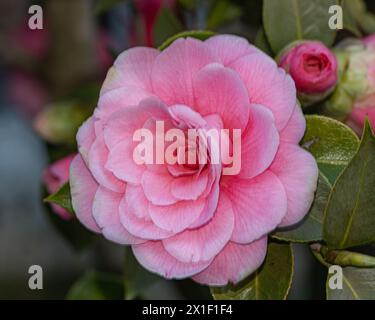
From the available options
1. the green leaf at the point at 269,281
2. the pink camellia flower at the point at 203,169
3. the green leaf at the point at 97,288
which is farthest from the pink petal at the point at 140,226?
the green leaf at the point at 97,288

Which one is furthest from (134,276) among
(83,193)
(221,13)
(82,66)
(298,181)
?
(82,66)

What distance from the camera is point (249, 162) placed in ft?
2.49

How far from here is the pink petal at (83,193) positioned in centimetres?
80

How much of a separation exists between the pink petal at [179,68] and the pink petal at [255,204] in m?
0.09

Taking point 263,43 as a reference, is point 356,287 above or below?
below

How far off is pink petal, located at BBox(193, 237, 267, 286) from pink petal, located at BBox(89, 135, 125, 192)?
11cm

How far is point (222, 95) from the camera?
767 mm

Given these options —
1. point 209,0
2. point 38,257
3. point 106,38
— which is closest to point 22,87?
point 106,38

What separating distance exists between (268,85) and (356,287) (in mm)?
234

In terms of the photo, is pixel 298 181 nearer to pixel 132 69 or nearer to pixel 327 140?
pixel 327 140

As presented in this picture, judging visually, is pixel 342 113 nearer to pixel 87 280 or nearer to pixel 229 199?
pixel 229 199

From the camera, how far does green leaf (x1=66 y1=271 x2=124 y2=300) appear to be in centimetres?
125

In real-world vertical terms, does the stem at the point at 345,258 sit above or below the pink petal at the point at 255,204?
below

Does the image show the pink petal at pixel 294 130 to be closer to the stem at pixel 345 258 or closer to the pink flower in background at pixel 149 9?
the stem at pixel 345 258
